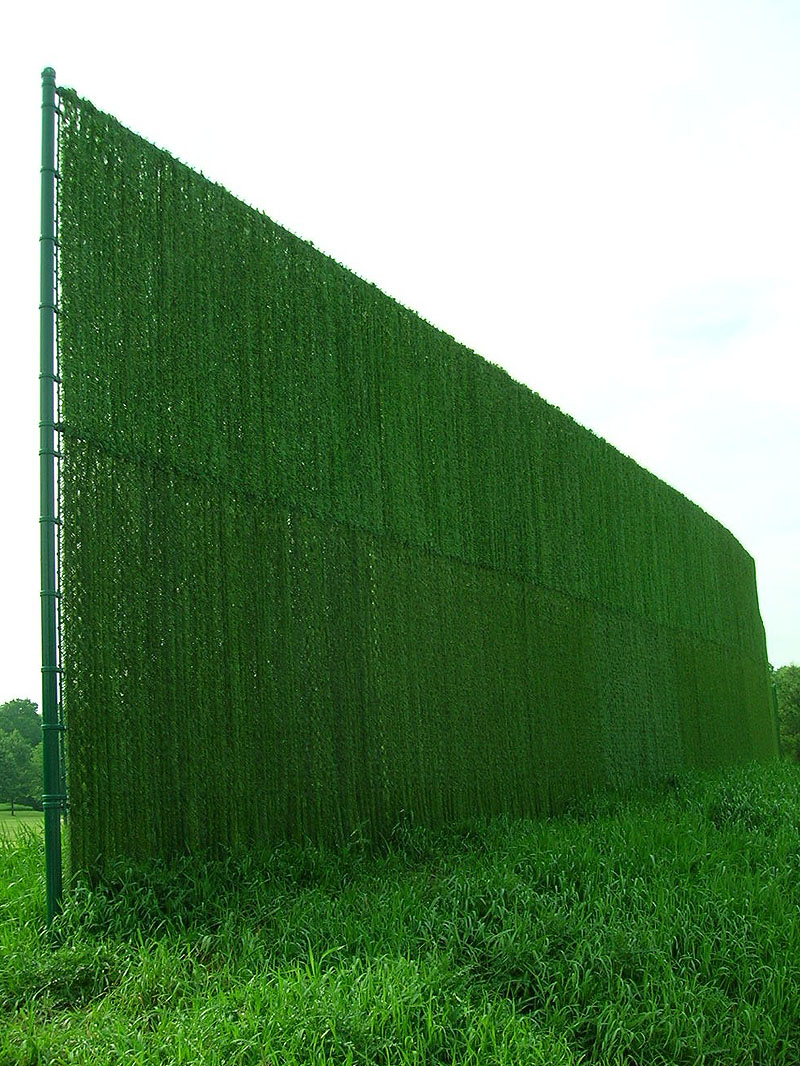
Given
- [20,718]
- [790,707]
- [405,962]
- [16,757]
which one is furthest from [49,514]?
[790,707]

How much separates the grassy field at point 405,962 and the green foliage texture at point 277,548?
21.8 inches

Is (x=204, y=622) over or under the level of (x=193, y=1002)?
over

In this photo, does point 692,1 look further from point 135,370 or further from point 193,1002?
point 193,1002

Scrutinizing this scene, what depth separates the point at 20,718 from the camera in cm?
1562

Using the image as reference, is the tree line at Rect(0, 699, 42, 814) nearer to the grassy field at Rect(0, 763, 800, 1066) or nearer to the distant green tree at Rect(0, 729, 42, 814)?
the distant green tree at Rect(0, 729, 42, 814)

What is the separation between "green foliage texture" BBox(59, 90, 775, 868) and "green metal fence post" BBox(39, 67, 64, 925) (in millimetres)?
75

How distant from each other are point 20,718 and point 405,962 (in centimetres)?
1304

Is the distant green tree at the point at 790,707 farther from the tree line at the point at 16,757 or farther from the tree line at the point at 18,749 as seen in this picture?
the tree line at the point at 16,757

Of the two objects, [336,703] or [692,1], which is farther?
[336,703]

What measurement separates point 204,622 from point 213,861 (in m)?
1.37

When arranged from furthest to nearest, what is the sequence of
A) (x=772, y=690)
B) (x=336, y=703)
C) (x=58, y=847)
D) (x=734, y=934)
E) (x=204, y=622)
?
1. (x=772, y=690)
2. (x=336, y=703)
3. (x=204, y=622)
4. (x=734, y=934)
5. (x=58, y=847)

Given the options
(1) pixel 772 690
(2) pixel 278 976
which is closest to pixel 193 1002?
(2) pixel 278 976

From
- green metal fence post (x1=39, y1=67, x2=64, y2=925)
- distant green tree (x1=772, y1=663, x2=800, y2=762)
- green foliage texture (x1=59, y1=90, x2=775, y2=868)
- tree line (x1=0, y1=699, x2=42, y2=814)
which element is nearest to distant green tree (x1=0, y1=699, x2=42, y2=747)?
tree line (x1=0, y1=699, x2=42, y2=814)

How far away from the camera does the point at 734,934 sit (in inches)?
Result: 213
